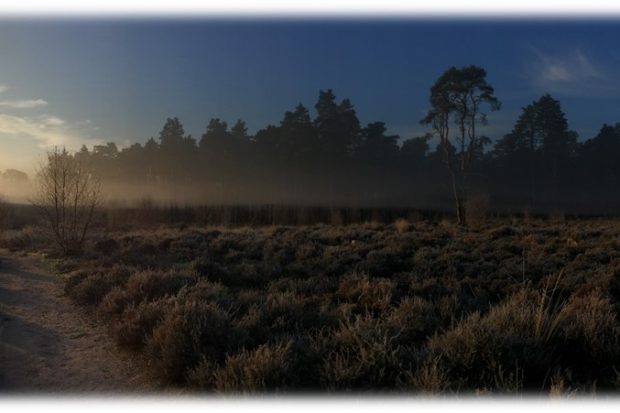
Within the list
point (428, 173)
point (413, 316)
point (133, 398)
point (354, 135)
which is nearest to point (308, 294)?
point (413, 316)

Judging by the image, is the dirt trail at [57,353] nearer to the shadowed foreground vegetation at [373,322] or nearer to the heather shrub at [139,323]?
the heather shrub at [139,323]

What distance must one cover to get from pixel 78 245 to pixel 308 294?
1029 centimetres

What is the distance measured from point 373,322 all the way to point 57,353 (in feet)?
13.4

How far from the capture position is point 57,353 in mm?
6418

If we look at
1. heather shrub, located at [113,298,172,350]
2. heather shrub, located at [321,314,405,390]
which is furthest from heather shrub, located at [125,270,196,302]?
heather shrub, located at [321,314,405,390]

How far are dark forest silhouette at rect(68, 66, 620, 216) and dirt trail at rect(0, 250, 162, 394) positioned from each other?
33678mm

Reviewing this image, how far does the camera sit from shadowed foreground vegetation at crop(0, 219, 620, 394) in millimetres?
4578

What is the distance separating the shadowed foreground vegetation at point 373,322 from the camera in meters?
4.58

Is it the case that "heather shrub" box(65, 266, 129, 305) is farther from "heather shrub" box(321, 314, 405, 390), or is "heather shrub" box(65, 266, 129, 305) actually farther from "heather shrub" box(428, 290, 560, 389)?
"heather shrub" box(428, 290, 560, 389)

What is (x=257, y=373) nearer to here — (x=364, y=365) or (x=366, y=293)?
(x=364, y=365)

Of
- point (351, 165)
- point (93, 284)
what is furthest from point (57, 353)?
point (351, 165)

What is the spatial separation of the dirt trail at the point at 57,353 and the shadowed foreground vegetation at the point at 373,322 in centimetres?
28

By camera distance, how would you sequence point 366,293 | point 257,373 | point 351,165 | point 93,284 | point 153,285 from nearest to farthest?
1. point 257,373
2. point 153,285
3. point 366,293
4. point 93,284
5. point 351,165

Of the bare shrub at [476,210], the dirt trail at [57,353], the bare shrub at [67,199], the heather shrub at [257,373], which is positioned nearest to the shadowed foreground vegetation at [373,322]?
the heather shrub at [257,373]
